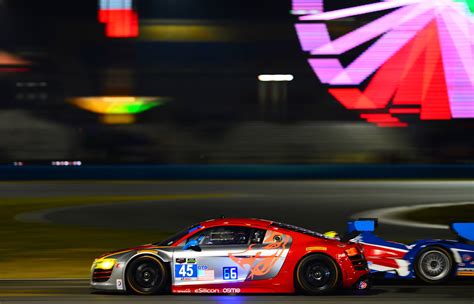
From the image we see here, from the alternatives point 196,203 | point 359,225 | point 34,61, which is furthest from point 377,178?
point 359,225

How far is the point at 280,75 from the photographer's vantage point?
139 feet

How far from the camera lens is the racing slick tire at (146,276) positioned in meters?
9.41

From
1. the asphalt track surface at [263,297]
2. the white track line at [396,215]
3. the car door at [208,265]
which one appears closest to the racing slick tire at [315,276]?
the asphalt track surface at [263,297]

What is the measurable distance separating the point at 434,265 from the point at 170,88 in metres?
32.5

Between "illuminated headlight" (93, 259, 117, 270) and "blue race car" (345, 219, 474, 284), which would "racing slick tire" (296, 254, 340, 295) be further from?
"illuminated headlight" (93, 259, 117, 270)

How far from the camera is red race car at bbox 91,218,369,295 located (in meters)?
9.27

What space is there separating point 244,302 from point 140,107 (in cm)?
3312

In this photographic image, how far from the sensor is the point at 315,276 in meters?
9.30

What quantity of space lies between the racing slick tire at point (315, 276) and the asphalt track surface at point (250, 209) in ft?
0.39

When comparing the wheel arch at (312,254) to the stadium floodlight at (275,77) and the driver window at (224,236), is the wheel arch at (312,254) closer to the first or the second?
the driver window at (224,236)

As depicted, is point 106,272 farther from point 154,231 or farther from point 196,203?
point 196,203

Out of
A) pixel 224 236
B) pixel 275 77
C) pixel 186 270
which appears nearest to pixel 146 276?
pixel 186 270

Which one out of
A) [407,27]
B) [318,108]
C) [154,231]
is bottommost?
[154,231]

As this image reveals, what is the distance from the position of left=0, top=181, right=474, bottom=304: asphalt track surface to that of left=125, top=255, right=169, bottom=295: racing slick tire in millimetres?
201
